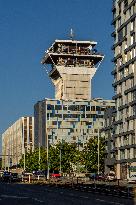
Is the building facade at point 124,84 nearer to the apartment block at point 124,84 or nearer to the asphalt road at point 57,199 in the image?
the apartment block at point 124,84

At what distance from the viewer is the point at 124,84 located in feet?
A: 449

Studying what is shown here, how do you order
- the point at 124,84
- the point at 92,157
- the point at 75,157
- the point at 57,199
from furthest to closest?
the point at 75,157, the point at 92,157, the point at 124,84, the point at 57,199

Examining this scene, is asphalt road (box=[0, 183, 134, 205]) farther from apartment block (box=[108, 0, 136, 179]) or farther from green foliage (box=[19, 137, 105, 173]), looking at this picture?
green foliage (box=[19, 137, 105, 173])

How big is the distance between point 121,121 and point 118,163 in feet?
32.8

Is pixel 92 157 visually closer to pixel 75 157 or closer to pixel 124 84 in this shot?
pixel 75 157

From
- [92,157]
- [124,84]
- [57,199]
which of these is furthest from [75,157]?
[57,199]

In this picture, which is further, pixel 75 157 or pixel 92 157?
pixel 75 157

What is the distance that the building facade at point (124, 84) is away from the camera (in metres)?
130

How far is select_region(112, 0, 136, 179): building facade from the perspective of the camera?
425 ft

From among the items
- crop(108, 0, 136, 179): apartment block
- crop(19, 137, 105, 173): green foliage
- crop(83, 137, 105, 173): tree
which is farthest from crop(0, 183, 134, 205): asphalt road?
crop(83, 137, 105, 173): tree

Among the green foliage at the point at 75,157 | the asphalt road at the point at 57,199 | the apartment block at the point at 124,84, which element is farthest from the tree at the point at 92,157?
the asphalt road at the point at 57,199

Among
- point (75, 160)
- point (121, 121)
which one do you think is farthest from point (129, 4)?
point (75, 160)

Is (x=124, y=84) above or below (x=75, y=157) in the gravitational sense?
above

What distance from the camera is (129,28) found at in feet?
440
